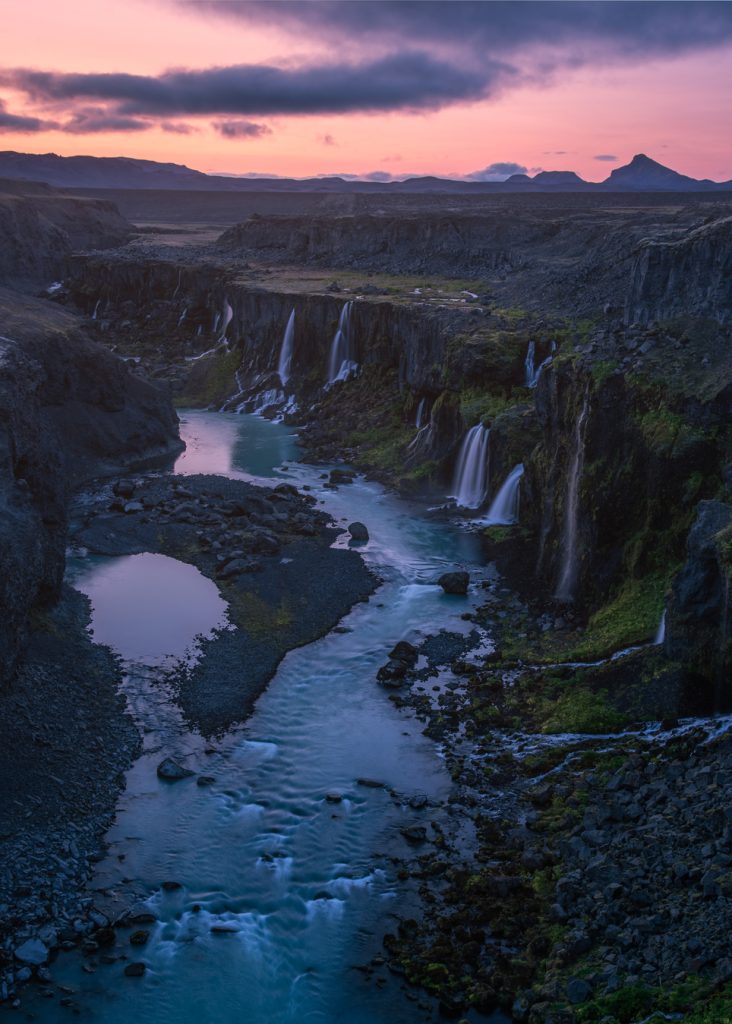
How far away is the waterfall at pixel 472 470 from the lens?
49.4 meters

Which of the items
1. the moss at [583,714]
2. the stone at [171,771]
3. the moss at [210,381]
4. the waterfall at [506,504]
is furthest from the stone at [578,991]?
the moss at [210,381]

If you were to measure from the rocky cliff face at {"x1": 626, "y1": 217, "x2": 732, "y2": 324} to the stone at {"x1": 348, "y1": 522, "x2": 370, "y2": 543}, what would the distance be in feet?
51.1

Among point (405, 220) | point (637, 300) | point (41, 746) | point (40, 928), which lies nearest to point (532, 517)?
point (637, 300)

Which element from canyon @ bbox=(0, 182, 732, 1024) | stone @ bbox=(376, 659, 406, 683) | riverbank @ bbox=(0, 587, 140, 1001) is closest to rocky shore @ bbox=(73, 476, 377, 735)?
canyon @ bbox=(0, 182, 732, 1024)

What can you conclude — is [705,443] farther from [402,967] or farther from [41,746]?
[41,746]

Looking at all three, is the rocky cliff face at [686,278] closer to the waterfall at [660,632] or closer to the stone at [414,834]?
the waterfall at [660,632]

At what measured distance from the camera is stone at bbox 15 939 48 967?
1947cm

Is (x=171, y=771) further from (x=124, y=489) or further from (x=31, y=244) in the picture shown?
(x=31, y=244)

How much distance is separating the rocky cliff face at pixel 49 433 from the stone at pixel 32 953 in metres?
9.12

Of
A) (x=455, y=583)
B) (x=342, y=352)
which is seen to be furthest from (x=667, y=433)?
(x=342, y=352)

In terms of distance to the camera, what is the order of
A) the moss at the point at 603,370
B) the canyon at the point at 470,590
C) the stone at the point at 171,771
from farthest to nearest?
1. the moss at the point at 603,370
2. the stone at the point at 171,771
3. the canyon at the point at 470,590

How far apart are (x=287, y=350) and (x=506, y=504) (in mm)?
37331

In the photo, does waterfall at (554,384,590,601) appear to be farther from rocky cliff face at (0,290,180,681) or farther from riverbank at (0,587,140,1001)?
rocky cliff face at (0,290,180,681)

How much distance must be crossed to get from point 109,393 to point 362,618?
97.7 feet
